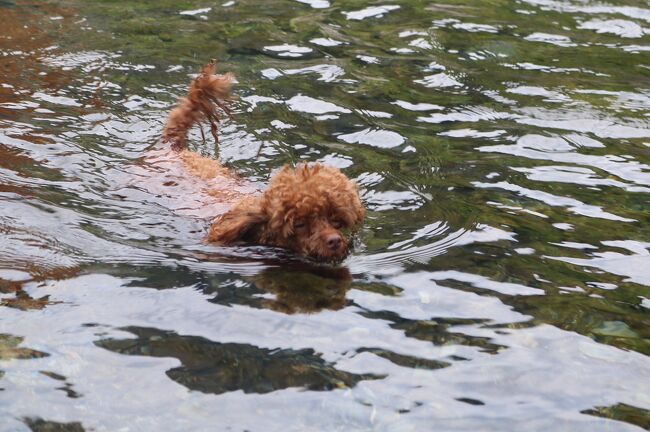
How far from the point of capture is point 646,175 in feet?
26.3

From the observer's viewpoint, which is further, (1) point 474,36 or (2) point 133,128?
(1) point 474,36

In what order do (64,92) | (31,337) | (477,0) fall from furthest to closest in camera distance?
(477,0), (64,92), (31,337)

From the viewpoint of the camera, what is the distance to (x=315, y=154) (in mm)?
8594

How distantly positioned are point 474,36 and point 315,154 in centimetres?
433

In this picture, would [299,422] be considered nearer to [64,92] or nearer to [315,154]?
[315,154]

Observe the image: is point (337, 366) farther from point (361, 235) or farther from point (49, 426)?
point (361, 235)

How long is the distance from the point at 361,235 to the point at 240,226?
35.3 inches

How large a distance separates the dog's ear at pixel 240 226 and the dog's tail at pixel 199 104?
1743 mm

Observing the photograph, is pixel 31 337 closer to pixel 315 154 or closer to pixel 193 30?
pixel 315 154

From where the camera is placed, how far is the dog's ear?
6.75 metres

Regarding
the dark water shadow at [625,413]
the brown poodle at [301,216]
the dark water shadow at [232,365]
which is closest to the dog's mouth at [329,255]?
the brown poodle at [301,216]

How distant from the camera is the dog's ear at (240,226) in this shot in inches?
266

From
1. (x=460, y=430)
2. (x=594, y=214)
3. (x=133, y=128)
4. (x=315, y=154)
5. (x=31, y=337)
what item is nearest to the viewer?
(x=460, y=430)

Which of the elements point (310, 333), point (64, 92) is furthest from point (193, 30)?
point (310, 333)
